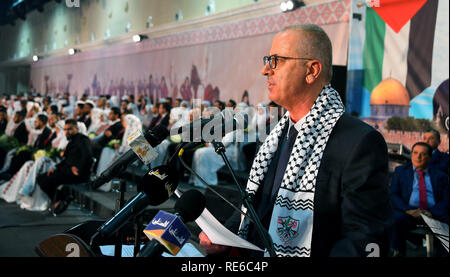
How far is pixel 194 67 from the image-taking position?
12.5 meters

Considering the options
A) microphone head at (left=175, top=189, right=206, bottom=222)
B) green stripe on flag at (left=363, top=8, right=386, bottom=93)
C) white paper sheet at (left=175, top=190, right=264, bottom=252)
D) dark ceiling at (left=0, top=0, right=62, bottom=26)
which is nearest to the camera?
microphone head at (left=175, top=189, right=206, bottom=222)

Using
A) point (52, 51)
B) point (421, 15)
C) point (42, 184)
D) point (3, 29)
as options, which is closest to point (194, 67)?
point (42, 184)

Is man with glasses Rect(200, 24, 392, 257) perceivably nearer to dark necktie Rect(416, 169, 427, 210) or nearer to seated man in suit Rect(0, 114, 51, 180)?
dark necktie Rect(416, 169, 427, 210)

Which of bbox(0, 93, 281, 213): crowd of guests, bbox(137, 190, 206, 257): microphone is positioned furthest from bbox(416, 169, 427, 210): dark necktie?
bbox(137, 190, 206, 257): microphone

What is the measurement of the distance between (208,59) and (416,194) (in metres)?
7.69

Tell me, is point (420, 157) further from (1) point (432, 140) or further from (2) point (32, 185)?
(2) point (32, 185)

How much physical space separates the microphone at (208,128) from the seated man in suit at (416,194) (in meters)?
3.50

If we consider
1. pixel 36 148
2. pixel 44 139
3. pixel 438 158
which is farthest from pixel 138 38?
pixel 438 158

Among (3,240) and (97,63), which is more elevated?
(97,63)

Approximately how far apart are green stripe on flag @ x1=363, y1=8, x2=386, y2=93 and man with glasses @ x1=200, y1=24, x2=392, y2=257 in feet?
17.0

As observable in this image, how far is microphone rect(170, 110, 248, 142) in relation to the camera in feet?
5.30

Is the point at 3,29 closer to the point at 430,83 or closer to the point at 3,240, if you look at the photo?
the point at 3,240

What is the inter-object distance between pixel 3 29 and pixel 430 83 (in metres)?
23.7
